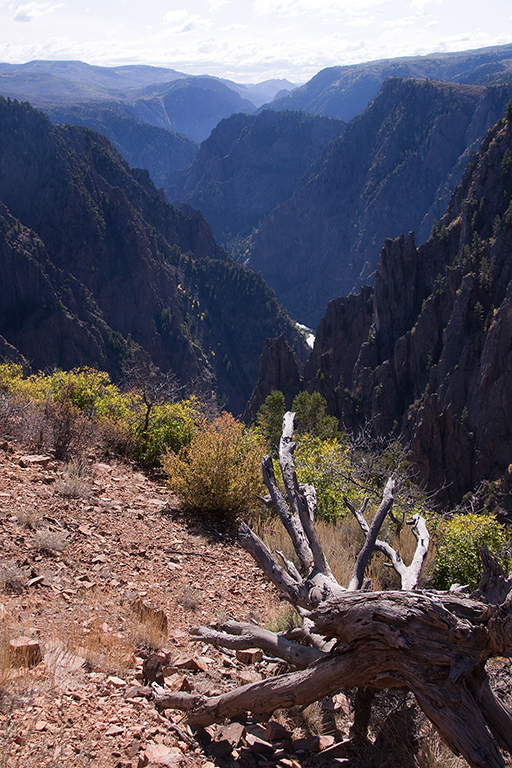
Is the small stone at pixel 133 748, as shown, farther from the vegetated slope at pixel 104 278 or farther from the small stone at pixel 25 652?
the vegetated slope at pixel 104 278

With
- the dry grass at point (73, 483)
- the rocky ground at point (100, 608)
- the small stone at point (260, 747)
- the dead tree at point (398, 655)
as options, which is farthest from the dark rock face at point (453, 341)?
the small stone at point (260, 747)

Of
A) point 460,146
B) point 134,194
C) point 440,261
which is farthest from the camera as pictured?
point 460,146

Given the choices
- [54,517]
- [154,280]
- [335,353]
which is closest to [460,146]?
[154,280]

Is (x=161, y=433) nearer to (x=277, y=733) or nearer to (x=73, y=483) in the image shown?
(x=73, y=483)

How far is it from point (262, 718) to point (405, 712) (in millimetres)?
911

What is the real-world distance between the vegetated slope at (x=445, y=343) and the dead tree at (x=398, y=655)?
142 feet

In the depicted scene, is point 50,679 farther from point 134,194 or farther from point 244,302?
point 134,194

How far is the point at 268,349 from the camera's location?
76.1m

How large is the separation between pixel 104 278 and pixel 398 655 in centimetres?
11519

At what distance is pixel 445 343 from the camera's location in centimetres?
6209

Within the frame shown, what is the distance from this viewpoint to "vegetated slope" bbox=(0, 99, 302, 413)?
91188 mm

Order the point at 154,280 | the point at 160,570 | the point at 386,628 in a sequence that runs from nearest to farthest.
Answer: the point at 386,628
the point at 160,570
the point at 154,280

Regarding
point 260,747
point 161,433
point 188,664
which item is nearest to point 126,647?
point 188,664

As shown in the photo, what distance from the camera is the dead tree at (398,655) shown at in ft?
8.73
